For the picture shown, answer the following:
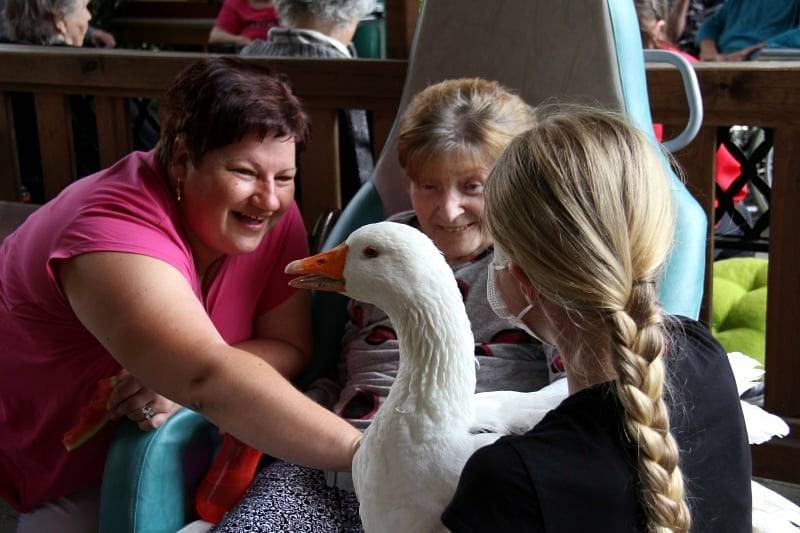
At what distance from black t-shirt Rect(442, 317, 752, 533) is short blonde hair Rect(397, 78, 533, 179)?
738 millimetres

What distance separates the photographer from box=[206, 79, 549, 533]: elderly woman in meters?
1.66

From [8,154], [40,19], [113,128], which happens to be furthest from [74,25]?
[113,128]

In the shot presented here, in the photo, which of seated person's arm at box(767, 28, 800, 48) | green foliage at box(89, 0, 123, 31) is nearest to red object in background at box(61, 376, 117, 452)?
seated person's arm at box(767, 28, 800, 48)

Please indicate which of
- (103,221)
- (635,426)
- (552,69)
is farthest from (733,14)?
(635,426)

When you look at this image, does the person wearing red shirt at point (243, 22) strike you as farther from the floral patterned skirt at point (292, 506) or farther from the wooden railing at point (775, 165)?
the floral patterned skirt at point (292, 506)

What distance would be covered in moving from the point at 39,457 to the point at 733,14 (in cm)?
366

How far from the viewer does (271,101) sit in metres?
1.74

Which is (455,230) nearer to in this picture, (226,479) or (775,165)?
(226,479)

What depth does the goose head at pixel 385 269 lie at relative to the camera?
3.81ft

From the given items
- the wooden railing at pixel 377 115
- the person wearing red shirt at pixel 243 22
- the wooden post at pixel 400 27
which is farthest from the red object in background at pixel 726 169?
the person wearing red shirt at pixel 243 22

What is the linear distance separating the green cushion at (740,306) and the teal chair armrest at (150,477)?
5.63 ft

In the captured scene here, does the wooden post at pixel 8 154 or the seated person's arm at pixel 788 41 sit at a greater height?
the seated person's arm at pixel 788 41

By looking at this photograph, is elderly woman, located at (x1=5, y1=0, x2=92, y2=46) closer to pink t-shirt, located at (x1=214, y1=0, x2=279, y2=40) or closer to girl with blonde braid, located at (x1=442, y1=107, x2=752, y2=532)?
pink t-shirt, located at (x1=214, y1=0, x2=279, y2=40)

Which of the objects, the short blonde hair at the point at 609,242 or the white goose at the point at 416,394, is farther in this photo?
the white goose at the point at 416,394
